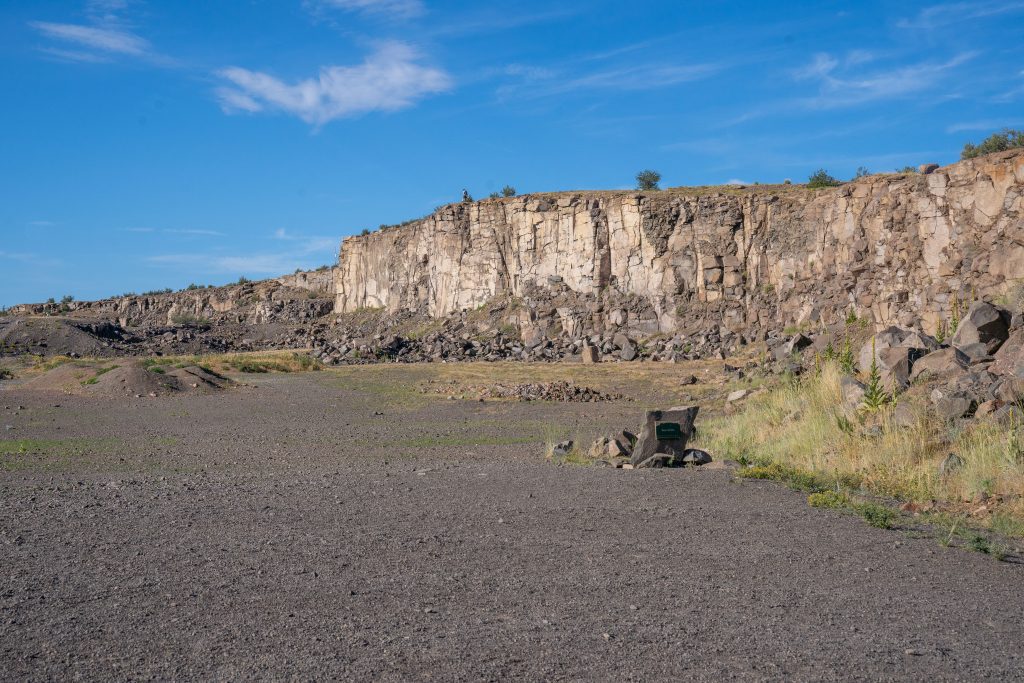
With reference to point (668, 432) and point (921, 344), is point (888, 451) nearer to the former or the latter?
point (668, 432)

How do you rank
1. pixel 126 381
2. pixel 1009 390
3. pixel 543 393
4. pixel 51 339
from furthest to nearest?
1. pixel 51 339
2. pixel 126 381
3. pixel 543 393
4. pixel 1009 390

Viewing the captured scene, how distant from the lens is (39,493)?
36.7 ft

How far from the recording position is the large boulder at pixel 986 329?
15578 millimetres

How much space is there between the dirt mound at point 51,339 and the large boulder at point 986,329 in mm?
52006

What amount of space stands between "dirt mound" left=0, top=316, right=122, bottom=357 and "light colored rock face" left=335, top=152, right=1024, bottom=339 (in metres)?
20.6

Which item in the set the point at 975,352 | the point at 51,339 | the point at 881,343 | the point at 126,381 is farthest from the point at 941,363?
the point at 51,339

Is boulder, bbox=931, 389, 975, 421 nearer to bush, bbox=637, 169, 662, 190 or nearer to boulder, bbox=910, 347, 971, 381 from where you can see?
boulder, bbox=910, 347, 971, 381

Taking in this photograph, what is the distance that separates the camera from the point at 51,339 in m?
57.6

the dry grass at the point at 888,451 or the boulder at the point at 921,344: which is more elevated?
the boulder at the point at 921,344

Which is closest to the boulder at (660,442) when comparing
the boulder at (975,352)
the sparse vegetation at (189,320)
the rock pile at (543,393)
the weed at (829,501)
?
the weed at (829,501)


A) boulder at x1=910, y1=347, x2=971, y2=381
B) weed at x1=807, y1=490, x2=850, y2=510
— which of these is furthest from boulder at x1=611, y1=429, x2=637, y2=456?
boulder at x1=910, y1=347, x2=971, y2=381

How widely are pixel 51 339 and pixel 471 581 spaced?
191 feet

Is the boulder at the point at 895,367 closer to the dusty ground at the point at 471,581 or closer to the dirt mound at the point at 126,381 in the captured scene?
the dusty ground at the point at 471,581

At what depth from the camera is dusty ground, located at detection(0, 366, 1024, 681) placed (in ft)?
17.7
